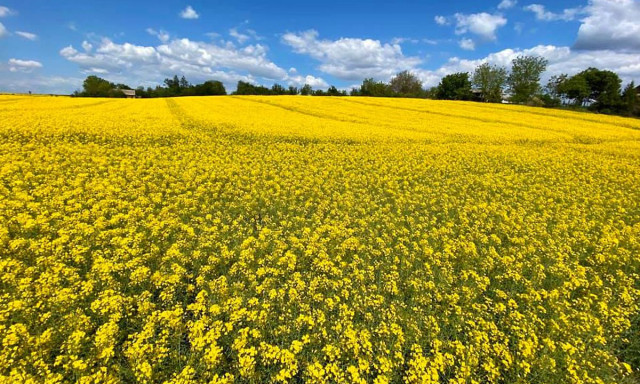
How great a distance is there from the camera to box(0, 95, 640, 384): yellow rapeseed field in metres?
4.07

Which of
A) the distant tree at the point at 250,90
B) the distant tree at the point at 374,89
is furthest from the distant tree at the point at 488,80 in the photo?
the distant tree at the point at 250,90

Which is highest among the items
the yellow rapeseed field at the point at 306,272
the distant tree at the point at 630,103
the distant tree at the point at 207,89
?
the distant tree at the point at 207,89

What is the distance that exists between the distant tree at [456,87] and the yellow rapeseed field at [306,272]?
7400 centimetres

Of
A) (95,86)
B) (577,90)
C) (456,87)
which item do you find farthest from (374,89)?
(95,86)

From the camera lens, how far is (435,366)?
4.00 m

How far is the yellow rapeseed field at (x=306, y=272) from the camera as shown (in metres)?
4.07

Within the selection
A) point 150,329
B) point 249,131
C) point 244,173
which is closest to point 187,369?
point 150,329

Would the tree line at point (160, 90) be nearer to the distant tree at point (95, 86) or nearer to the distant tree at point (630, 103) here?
the distant tree at point (95, 86)

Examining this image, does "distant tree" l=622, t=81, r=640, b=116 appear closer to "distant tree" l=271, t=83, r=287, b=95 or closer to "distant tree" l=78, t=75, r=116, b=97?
"distant tree" l=271, t=83, r=287, b=95

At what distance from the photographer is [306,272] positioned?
5.92 metres

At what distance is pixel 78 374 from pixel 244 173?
8916mm

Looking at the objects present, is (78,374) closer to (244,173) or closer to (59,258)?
(59,258)

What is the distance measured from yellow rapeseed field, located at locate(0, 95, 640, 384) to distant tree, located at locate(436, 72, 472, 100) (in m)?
74.0

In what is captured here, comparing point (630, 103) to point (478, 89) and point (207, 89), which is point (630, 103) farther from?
point (207, 89)
